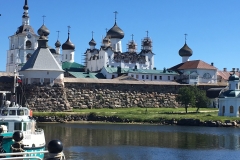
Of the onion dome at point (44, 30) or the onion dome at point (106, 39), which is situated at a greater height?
the onion dome at point (44, 30)

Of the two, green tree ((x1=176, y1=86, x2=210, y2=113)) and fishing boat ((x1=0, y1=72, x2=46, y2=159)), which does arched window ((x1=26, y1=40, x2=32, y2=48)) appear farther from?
fishing boat ((x1=0, y1=72, x2=46, y2=159))

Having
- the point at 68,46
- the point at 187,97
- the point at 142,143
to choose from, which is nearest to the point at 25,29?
the point at 68,46

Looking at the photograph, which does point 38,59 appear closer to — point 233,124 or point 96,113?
point 96,113

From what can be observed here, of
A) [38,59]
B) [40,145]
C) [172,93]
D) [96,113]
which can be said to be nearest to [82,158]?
[40,145]

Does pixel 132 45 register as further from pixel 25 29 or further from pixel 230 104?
pixel 230 104

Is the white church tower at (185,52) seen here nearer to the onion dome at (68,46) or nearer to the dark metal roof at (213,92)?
the dark metal roof at (213,92)

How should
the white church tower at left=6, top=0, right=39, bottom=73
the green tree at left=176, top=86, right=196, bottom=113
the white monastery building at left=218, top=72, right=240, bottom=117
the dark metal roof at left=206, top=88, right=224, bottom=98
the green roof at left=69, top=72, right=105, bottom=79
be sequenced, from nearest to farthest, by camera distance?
the white monastery building at left=218, top=72, right=240, bottom=117, the green tree at left=176, top=86, right=196, bottom=113, the dark metal roof at left=206, top=88, right=224, bottom=98, the green roof at left=69, top=72, right=105, bottom=79, the white church tower at left=6, top=0, right=39, bottom=73

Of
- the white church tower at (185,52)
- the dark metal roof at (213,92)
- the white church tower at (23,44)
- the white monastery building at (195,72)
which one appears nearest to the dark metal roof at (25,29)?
the white church tower at (23,44)

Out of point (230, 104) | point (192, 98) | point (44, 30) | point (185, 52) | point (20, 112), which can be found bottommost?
point (20, 112)

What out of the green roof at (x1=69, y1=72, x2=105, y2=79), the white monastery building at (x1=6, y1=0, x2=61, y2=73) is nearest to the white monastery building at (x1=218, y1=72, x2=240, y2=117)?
the green roof at (x1=69, y1=72, x2=105, y2=79)

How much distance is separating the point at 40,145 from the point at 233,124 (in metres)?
28.9

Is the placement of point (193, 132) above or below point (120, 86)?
below

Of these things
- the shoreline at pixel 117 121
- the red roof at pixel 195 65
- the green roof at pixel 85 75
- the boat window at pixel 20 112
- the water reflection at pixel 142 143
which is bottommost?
the water reflection at pixel 142 143

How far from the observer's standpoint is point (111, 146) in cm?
2888
